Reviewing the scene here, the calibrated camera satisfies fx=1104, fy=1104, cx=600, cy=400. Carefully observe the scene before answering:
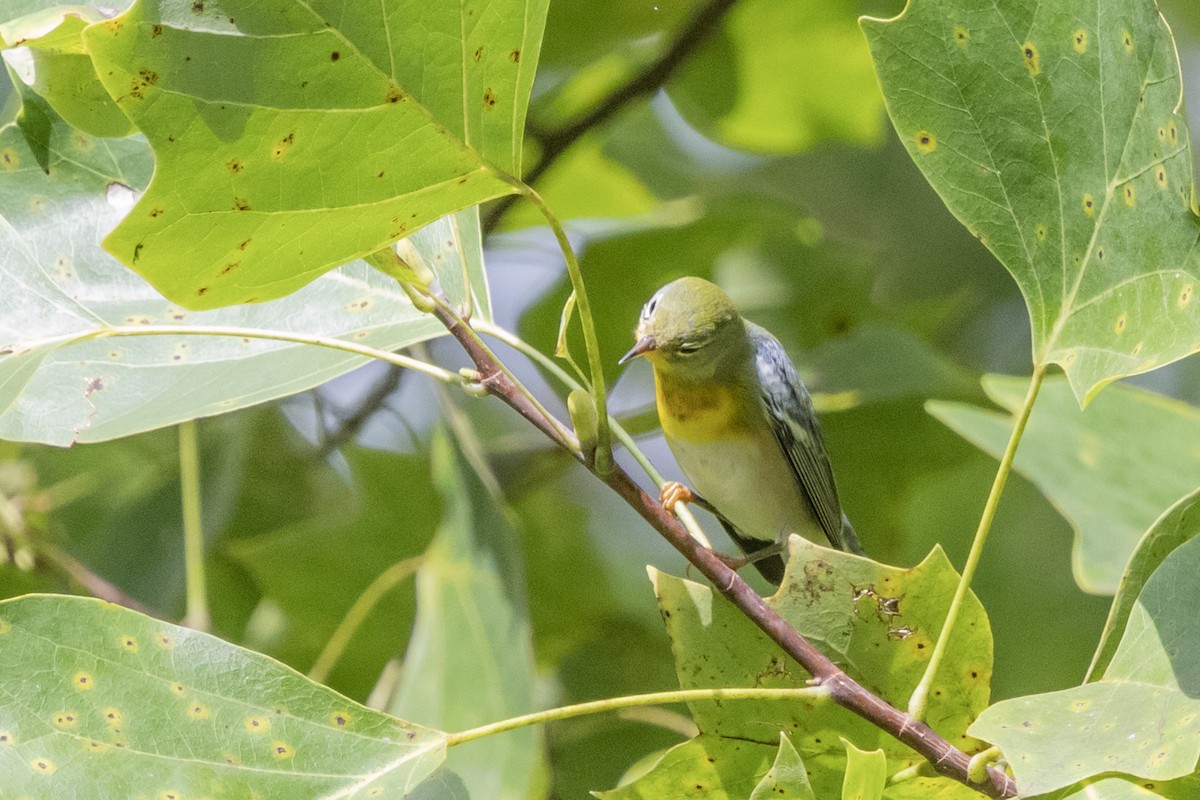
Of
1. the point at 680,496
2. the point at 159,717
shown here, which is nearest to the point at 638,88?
the point at 680,496

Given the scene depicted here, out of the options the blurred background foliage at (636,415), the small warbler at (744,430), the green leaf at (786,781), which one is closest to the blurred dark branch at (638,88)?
the blurred background foliage at (636,415)

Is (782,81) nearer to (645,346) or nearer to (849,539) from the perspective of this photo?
(645,346)

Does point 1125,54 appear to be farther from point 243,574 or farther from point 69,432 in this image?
point 243,574

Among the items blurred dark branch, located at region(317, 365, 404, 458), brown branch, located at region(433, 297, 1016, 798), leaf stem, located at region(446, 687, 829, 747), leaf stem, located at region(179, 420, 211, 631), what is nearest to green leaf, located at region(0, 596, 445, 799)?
leaf stem, located at region(446, 687, 829, 747)

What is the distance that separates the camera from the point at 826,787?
131 cm

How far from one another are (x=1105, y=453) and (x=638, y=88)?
1.32m

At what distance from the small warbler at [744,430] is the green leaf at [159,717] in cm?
106

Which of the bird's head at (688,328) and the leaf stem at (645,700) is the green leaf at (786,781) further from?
the bird's head at (688,328)

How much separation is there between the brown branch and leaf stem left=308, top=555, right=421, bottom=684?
1092mm

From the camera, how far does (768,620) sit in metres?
1.28

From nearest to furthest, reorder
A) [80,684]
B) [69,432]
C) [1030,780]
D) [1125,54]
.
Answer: [1030,780] → [1125,54] → [80,684] → [69,432]

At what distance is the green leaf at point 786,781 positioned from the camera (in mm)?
1042

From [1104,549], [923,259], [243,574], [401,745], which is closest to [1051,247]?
[1104,549]

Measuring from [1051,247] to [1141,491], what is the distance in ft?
3.09
